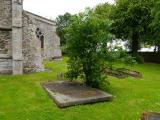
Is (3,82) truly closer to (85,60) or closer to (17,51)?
(17,51)

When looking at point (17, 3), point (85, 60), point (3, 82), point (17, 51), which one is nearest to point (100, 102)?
point (85, 60)

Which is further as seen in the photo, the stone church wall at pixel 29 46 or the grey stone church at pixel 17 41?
the stone church wall at pixel 29 46

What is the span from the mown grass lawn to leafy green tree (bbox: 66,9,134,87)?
1.23m

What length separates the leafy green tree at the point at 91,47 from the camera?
1611 centimetres

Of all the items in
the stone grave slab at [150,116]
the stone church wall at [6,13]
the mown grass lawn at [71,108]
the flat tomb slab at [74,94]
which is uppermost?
the stone church wall at [6,13]

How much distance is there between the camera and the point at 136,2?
126ft

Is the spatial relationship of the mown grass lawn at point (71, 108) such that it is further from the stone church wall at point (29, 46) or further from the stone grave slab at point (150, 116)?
the stone church wall at point (29, 46)

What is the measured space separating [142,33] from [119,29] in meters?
2.92

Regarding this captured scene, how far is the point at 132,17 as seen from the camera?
124 ft

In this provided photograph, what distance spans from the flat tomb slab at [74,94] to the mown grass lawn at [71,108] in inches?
10.0

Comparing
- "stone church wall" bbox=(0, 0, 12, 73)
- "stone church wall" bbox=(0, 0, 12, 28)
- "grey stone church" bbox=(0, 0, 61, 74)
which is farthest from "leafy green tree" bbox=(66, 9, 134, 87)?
"stone church wall" bbox=(0, 0, 12, 28)

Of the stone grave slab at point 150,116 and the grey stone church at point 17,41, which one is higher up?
the grey stone church at point 17,41

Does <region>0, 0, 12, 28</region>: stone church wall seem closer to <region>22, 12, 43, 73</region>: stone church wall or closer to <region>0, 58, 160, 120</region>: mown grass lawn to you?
<region>22, 12, 43, 73</region>: stone church wall

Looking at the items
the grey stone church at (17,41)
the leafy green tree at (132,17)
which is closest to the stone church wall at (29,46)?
the grey stone church at (17,41)
